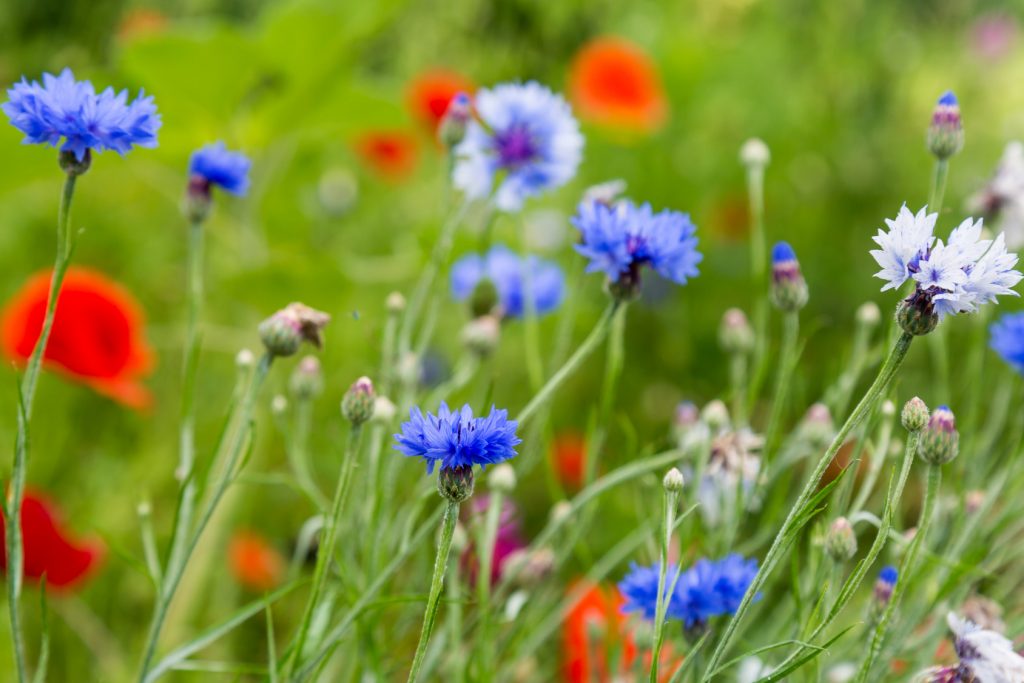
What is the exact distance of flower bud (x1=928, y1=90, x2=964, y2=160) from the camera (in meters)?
0.48

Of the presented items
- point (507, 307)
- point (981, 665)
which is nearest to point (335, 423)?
point (507, 307)

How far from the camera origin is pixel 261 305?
0.92 m

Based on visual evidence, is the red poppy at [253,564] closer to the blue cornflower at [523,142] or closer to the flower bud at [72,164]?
the blue cornflower at [523,142]

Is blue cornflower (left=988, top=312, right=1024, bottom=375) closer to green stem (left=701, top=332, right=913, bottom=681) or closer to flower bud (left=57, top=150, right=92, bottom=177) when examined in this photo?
green stem (left=701, top=332, right=913, bottom=681)

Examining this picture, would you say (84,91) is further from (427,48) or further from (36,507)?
(427,48)

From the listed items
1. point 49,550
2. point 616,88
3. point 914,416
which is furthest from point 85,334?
point 616,88

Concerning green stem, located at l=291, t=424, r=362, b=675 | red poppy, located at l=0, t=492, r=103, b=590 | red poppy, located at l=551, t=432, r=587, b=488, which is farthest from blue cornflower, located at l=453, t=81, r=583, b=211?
red poppy, located at l=551, t=432, r=587, b=488

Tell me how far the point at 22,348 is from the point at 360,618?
0.49m

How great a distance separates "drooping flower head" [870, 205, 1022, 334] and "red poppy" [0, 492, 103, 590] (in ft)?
1.87

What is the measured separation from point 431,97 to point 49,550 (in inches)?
25.8

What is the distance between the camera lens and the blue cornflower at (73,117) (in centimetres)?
40

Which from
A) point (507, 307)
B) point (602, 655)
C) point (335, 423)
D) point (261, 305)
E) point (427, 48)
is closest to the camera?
point (507, 307)

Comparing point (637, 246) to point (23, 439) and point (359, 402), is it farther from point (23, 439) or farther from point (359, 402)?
point (23, 439)

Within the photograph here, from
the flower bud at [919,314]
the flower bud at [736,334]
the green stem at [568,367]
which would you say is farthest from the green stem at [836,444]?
the flower bud at [736,334]
